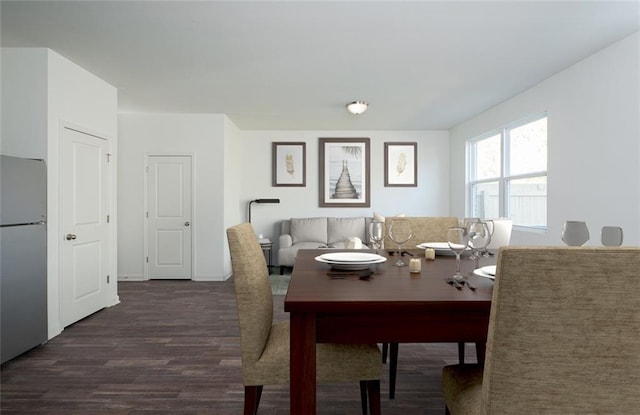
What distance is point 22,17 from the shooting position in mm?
2566

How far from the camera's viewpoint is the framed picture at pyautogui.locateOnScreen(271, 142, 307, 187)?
6434 millimetres

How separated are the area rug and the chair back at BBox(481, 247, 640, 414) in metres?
3.65

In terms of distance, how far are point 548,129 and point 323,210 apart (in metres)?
3.66

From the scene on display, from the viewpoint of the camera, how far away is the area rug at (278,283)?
4.66 m

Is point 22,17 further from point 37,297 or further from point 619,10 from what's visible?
point 619,10

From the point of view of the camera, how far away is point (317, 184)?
6.48 m

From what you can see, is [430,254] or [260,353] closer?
[260,353]

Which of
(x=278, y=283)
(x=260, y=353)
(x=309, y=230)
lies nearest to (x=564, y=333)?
(x=260, y=353)

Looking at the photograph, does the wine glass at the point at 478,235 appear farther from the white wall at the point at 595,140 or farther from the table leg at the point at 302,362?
the white wall at the point at 595,140

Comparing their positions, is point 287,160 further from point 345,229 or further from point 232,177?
point 345,229

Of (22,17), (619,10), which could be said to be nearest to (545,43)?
(619,10)

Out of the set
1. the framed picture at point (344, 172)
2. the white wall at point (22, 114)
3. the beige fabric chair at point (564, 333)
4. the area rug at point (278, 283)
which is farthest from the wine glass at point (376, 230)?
the framed picture at point (344, 172)

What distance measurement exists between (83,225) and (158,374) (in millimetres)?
1886

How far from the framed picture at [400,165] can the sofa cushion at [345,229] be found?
0.93 metres
